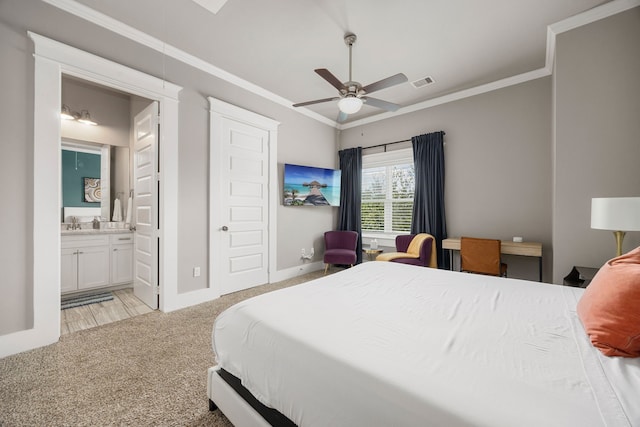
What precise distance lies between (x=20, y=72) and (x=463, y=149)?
5.01 metres

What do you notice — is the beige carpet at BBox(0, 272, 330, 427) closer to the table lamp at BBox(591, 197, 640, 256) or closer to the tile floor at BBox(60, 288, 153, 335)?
the tile floor at BBox(60, 288, 153, 335)

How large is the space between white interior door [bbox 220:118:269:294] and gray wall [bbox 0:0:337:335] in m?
0.27

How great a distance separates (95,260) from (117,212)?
2.88 ft

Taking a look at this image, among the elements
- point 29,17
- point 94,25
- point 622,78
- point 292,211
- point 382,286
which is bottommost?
point 382,286

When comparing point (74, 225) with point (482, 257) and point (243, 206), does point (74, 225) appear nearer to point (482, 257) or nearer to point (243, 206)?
point (243, 206)

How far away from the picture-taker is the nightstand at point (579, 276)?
217cm

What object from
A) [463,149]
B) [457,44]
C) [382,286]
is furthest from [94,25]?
[463,149]

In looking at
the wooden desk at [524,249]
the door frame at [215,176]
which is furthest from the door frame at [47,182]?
the wooden desk at [524,249]

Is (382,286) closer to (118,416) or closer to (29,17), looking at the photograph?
(118,416)

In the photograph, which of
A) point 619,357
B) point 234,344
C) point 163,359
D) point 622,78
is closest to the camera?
point 619,357

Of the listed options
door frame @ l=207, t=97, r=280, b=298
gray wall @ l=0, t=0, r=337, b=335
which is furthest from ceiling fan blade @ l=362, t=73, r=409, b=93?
gray wall @ l=0, t=0, r=337, b=335

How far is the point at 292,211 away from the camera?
4.54 m

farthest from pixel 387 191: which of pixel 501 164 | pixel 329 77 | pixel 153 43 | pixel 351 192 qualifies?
pixel 153 43

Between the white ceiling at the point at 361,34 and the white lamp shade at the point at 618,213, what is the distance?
1863 mm
